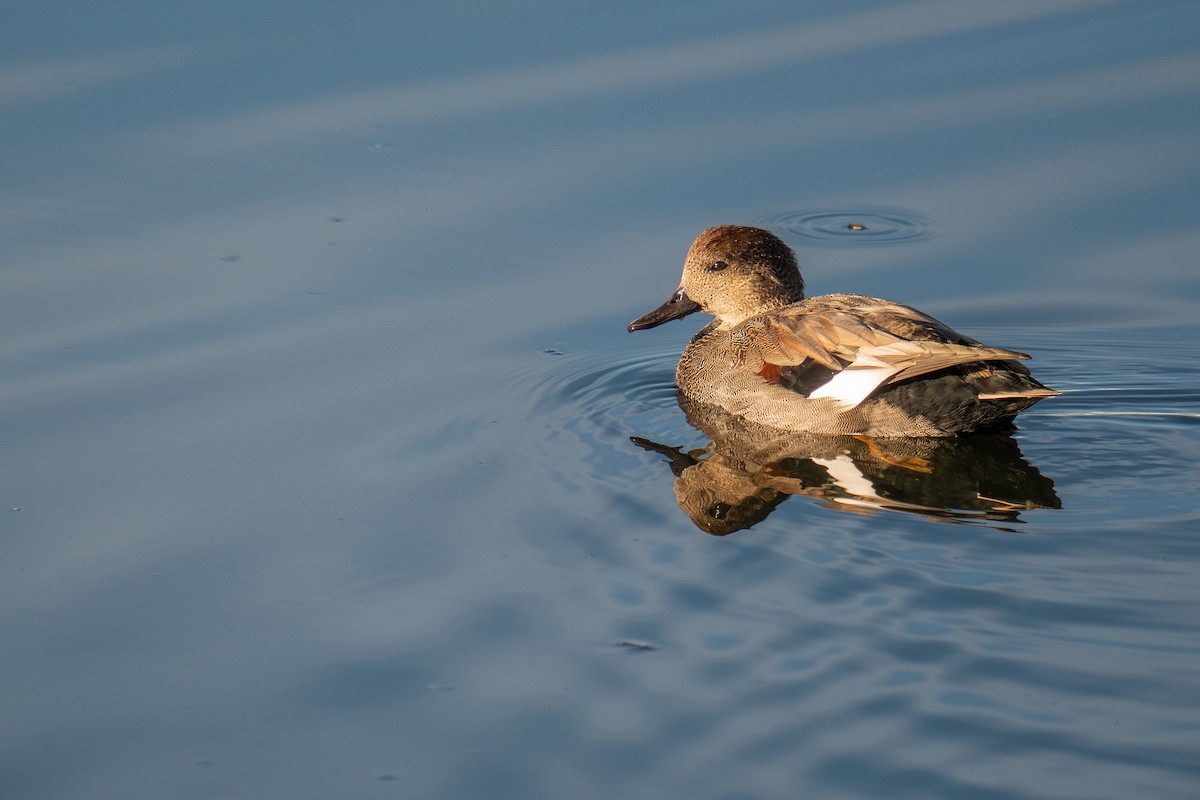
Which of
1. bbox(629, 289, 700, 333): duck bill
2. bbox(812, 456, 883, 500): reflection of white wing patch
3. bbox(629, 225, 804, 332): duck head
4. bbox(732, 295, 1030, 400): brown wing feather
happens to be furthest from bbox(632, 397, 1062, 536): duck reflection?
bbox(629, 225, 804, 332): duck head

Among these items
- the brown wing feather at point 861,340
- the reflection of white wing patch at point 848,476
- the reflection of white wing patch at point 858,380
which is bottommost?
the reflection of white wing patch at point 848,476

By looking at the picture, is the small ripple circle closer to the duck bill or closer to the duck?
the duck

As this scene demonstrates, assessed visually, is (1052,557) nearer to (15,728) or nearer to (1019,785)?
(1019,785)

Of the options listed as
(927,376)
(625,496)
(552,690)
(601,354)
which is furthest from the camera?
(601,354)

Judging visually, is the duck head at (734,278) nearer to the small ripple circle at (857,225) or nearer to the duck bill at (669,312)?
the duck bill at (669,312)

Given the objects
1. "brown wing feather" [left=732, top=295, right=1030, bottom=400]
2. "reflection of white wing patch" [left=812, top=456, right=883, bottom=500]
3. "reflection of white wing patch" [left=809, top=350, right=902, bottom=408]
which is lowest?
"reflection of white wing patch" [left=812, top=456, right=883, bottom=500]

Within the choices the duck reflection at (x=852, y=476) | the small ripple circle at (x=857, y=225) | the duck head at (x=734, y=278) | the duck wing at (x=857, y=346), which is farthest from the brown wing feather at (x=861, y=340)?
the small ripple circle at (x=857, y=225)

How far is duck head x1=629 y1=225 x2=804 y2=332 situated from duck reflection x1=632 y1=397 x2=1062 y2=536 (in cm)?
111

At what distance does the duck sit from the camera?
695 centimetres

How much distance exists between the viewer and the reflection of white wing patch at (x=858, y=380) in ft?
23.1

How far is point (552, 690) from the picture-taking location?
4.91 m

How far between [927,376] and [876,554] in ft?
4.96

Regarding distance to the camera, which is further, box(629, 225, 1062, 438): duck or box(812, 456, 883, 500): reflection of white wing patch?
box(629, 225, 1062, 438): duck

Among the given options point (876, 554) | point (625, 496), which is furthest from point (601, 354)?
point (876, 554)
